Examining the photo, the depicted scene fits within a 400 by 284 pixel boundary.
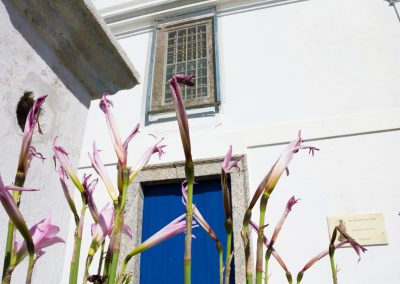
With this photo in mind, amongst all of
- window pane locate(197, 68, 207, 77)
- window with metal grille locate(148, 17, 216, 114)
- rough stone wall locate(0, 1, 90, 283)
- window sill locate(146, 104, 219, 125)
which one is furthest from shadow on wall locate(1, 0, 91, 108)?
window pane locate(197, 68, 207, 77)

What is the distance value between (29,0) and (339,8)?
5.20 m

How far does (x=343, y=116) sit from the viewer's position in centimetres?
462

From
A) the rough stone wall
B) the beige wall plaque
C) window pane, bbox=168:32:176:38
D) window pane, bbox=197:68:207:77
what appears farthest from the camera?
window pane, bbox=168:32:176:38

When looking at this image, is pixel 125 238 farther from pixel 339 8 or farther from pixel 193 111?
pixel 339 8

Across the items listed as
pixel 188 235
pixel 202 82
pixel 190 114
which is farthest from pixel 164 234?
pixel 202 82

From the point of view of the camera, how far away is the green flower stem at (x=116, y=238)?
546 millimetres

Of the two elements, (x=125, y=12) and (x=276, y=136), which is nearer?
(x=276, y=136)

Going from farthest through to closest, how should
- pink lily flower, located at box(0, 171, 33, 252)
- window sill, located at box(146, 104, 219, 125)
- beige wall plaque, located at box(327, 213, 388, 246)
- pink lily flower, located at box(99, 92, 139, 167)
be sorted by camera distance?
window sill, located at box(146, 104, 219, 125) → beige wall plaque, located at box(327, 213, 388, 246) → pink lily flower, located at box(99, 92, 139, 167) → pink lily flower, located at box(0, 171, 33, 252)

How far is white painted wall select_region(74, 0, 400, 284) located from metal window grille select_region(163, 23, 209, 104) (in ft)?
1.17

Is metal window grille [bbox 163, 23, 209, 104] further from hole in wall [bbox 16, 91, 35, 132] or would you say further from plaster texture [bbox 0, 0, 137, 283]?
hole in wall [bbox 16, 91, 35, 132]

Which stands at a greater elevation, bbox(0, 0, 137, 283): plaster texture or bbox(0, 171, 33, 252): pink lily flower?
bbox(0, 0, 137, 283): plaster texture

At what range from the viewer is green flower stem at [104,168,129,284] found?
55 cm

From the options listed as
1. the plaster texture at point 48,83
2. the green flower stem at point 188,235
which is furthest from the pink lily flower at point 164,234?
the plaster texture at point 48,83

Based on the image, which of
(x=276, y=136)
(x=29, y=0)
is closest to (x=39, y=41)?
(x=29, y=0)
